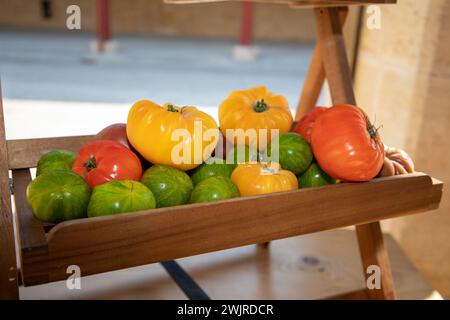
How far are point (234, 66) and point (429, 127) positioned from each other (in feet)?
18.4

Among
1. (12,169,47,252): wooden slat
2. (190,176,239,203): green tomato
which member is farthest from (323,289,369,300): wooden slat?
(12,169,47,252): wooden slat

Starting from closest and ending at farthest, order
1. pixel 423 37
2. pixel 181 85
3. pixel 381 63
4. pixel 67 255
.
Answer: pixel 67 255 < pixel 423 37 < pixel 381 63 < pixel 181 85

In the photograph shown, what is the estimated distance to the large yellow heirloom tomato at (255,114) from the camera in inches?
41.9

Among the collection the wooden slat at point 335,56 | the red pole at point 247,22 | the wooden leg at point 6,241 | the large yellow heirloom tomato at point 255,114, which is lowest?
the wooden leg at point 6,241

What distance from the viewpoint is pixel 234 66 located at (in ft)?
23.4

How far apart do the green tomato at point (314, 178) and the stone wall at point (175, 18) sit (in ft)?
28.9

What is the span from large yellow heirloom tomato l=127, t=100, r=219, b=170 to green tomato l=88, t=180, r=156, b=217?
11 cm

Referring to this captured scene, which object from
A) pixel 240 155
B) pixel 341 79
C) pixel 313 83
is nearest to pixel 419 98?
pixel 313 83

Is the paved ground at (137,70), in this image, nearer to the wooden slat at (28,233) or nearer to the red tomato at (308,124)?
the red tomato at (308,124)

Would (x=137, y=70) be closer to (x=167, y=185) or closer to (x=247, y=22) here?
(x=247, y=22)

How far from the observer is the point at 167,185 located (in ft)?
2.90

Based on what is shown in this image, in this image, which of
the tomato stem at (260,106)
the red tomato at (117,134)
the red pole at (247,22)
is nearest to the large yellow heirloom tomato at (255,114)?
the tomato stem at (260,106)

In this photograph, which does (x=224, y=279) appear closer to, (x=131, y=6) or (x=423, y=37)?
(x=423, y=37)

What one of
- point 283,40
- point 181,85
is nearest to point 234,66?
point 181,85
